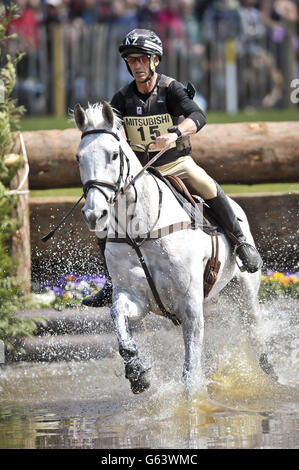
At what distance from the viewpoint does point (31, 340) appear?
364 inches

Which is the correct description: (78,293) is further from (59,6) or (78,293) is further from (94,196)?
(59,6)

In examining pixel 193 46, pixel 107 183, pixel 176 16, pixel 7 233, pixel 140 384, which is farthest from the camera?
pixel 193 46

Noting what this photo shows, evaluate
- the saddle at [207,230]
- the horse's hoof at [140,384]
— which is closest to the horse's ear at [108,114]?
the saddle at [207,230]

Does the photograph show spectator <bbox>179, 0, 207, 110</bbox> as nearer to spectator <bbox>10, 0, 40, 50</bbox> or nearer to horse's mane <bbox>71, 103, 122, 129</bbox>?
spectator <bbox>10, 0, 40, 50</bbox>

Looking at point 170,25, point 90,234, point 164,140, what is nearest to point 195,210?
point 164,140

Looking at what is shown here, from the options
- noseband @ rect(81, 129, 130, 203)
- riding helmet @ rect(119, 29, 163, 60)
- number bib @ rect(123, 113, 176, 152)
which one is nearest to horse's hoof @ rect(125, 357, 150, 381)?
noseband @ rect(81, 129, 130, 203)

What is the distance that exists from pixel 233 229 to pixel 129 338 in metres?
1.39

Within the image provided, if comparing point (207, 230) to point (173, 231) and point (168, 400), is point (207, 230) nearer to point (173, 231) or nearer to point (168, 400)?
point (173, 231)

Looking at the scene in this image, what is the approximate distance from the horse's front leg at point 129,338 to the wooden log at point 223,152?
3420 millimetres

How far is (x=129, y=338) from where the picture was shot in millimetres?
6879

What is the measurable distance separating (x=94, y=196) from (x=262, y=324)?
2720mm

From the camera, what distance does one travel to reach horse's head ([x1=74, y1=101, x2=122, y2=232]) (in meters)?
6.21

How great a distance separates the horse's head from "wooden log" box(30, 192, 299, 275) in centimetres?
334
